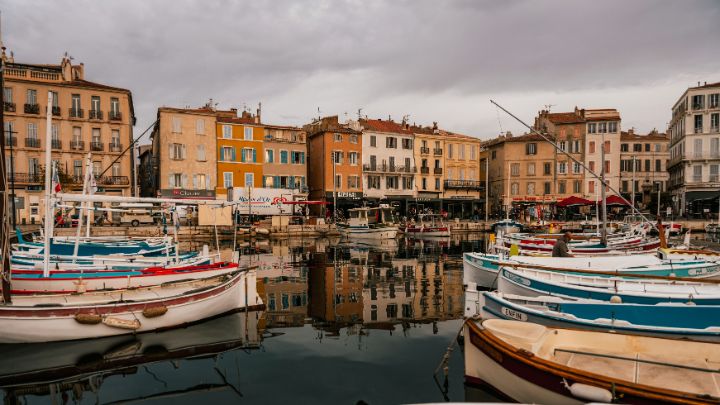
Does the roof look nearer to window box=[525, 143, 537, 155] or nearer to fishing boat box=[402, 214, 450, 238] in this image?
window box=[525, 143, 537, 155]

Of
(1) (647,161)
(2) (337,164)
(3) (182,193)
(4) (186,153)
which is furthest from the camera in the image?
(1) (647,161)

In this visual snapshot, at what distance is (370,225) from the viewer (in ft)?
147

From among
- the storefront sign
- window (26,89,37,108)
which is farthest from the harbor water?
window (26,89,37,108)

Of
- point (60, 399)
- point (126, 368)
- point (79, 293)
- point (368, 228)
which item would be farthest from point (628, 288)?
point (368, 228)

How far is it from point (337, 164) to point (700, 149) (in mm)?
46180

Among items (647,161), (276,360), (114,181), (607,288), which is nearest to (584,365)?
(607,288)

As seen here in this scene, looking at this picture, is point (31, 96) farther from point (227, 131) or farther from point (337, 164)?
point (337, 164)

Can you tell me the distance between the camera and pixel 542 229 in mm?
48312

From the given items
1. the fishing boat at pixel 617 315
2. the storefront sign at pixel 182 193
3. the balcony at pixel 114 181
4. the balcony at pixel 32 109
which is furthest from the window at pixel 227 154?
the fishing boat at pixel 617 315

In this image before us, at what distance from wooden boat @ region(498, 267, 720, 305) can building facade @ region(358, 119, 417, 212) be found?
4725 cm

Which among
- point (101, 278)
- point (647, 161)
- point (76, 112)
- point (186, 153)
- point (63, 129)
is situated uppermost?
point (76, 112)

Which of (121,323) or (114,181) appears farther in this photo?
(114,181)

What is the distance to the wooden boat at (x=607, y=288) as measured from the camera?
10.1 meters

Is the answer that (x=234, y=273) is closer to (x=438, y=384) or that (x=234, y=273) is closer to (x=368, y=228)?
(x=438, y=384)
